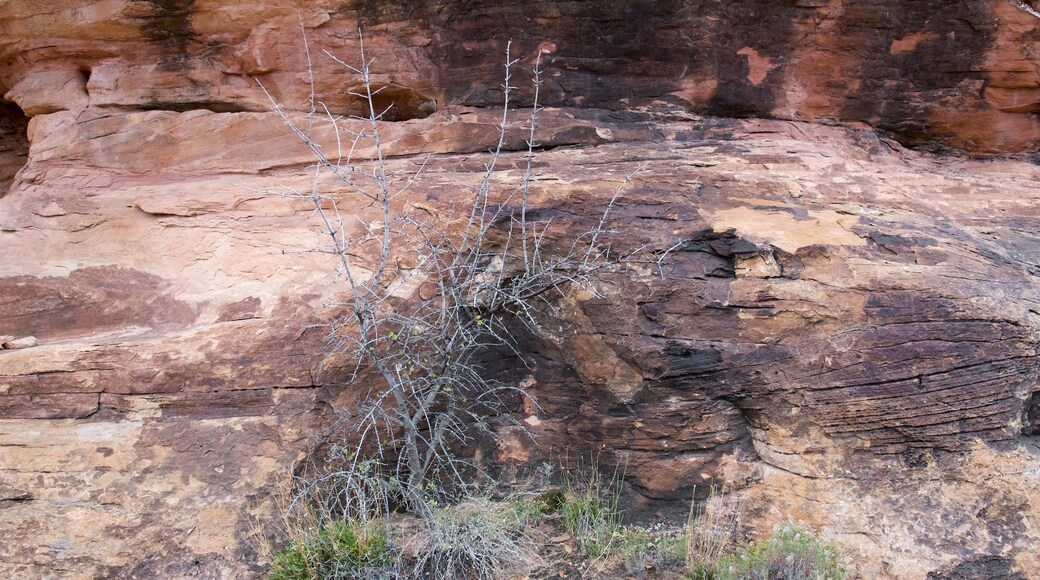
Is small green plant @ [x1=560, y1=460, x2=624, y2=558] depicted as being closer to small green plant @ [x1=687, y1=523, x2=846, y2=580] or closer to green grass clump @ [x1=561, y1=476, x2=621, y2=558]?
green grass clump @ [x1=561, y1=476, x2=621, y2=558]

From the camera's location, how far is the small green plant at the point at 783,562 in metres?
3.81

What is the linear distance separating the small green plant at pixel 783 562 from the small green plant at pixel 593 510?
0.50 m

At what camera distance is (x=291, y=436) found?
14.2ft

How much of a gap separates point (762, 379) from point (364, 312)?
85.4 inches

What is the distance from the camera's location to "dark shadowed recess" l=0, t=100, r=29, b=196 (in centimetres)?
645

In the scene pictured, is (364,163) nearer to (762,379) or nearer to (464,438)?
(464,438)

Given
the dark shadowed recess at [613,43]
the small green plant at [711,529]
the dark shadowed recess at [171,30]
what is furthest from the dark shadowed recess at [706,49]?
the small green plant at [711,529]

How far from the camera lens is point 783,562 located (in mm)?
3850

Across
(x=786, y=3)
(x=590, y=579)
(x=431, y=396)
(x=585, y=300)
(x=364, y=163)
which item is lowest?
(x=590, y=579)

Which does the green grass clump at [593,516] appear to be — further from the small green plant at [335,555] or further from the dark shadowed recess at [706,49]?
the dark shadowed recess at [706,49]

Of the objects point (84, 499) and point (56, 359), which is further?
point (56, 359)

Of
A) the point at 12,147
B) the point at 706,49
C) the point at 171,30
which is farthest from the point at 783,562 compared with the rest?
the point at 12,147

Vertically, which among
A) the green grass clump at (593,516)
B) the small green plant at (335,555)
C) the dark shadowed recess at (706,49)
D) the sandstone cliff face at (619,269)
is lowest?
the green grass clump at (593,516)

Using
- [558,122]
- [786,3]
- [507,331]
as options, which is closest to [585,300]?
[507,331]
